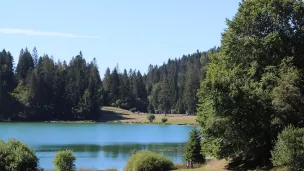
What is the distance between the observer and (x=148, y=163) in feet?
91.5

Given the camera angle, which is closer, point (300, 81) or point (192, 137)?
point (300, 81)

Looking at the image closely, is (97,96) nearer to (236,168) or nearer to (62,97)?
(62,97)

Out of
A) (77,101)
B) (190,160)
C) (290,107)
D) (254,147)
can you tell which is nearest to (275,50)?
(290,107)

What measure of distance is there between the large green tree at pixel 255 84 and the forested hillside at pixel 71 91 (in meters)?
111

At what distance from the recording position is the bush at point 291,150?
2359 cm

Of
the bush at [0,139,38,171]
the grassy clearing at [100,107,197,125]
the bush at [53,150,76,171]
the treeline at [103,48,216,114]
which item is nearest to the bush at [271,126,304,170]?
the bush at [53,150,76,171]

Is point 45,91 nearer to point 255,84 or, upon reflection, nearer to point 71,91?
point 71,91

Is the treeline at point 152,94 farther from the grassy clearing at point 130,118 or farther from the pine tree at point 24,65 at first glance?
the pine tree at point 24,65

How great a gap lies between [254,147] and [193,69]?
131m

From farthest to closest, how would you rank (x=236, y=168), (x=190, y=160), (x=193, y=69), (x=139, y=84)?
(x=139, y=84) → (x=193, y=69) → (x=190, y=160) → (x=236, y=168)

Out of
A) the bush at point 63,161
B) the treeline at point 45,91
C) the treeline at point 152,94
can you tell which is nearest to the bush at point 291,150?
the bush at point 63,161

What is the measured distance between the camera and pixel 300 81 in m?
28.6

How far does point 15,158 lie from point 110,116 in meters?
122

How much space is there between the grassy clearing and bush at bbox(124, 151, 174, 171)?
333 ft
